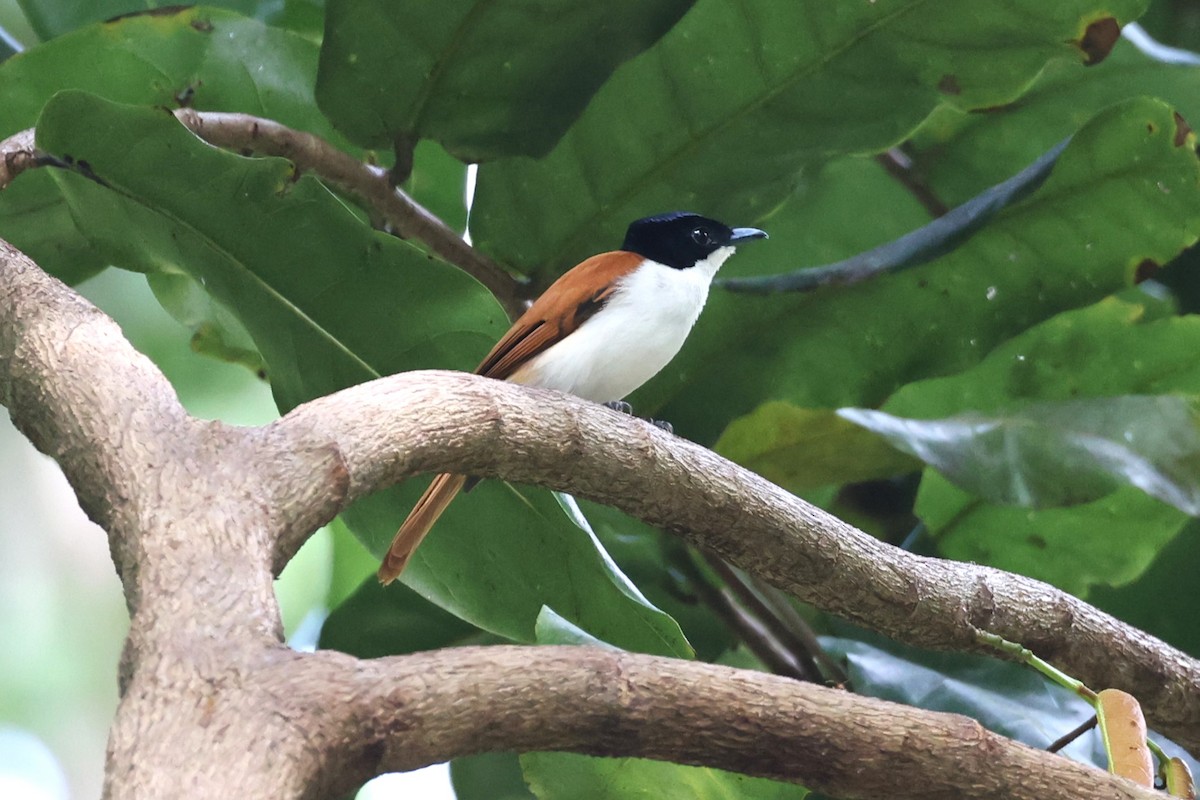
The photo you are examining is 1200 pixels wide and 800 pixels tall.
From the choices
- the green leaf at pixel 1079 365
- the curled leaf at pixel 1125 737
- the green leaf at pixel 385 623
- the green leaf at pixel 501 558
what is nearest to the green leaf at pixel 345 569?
the green leaf at pixel 385 623

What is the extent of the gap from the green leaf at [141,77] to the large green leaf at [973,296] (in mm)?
819

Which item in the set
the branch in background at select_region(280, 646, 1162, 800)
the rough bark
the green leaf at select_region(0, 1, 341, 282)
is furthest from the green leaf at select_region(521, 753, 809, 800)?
Answer: the green leaf at select_region(0, 1, 341, 282)

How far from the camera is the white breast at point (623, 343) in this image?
214cm

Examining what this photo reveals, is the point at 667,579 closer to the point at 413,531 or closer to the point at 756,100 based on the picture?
the point at 413,531

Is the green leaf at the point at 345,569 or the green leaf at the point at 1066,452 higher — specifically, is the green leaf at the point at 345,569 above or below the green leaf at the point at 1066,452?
above

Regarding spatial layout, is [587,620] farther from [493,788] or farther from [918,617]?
[493,788]

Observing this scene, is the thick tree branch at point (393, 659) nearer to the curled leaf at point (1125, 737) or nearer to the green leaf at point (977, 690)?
the curled leaf at point (1125, 737)

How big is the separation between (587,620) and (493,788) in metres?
0.73

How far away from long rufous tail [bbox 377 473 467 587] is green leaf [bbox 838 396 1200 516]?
2.03 ft

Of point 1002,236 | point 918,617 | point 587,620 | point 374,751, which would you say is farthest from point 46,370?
point 1002,236

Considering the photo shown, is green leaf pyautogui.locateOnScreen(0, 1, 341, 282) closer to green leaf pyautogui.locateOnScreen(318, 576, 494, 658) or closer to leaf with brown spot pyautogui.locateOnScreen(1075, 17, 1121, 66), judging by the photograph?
green leaf pyautogui.locateOnScreen(318, 576, 494, 658)

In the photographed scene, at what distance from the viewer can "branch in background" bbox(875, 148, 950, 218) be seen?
271cm

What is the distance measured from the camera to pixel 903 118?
2102 millimetres

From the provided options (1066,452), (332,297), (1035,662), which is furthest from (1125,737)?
(332,297)
